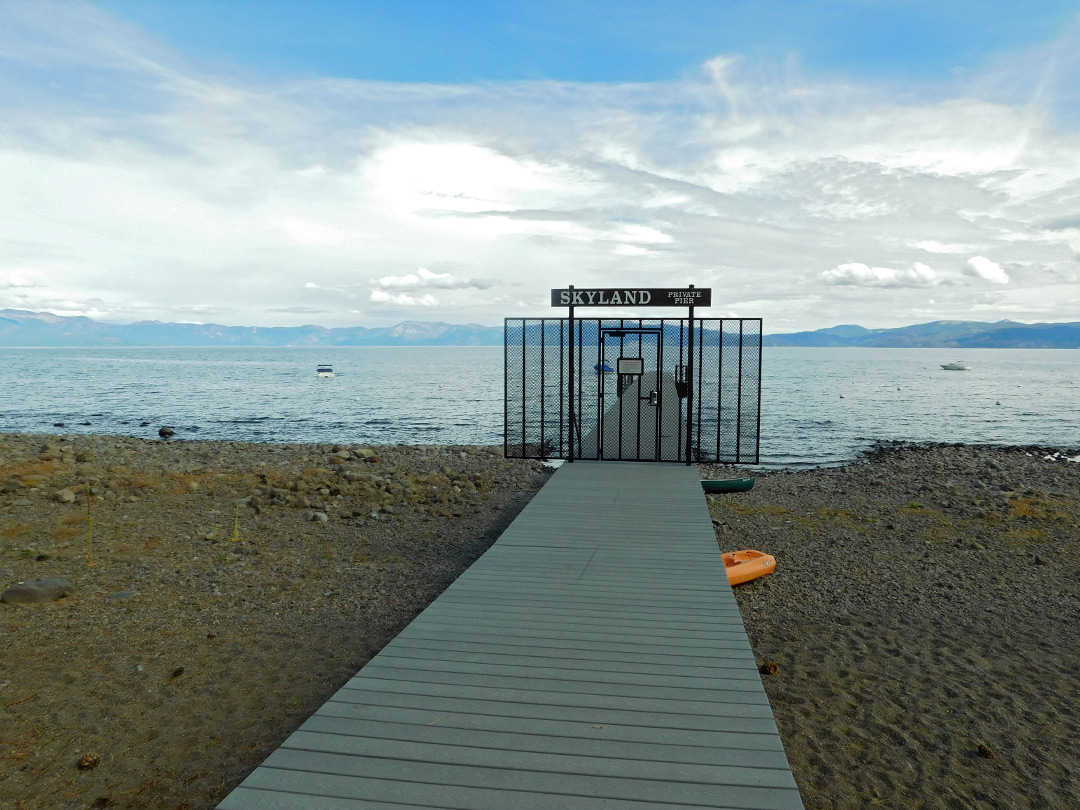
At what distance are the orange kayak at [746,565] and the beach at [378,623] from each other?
0.17 metres

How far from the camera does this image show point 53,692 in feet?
18.2

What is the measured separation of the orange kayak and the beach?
0.17 meters

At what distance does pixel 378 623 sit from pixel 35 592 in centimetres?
373

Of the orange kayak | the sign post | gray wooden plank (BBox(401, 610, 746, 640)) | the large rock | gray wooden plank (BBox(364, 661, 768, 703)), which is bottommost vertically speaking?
the orange kayak

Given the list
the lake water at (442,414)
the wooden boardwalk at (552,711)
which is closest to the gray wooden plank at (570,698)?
the wooden boardwalk at (552,711)

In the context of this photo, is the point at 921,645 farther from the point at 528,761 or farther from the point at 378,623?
the point at 378,623

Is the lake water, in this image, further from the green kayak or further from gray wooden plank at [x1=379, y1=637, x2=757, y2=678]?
gray wooden plank at [x1=379, y1=637, x2=757, y2=678]

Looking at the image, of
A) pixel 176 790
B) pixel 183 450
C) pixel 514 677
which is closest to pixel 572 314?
pixel 514 677

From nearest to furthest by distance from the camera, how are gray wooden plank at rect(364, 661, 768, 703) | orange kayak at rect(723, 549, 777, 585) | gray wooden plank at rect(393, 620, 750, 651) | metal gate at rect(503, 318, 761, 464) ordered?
1. gray wooden plank at rect(364, 661, 768, 703)
2. gray wooden plank at rect(393, 620, 750, 651)
3. orange kayak at rect(723, 549, 777, 585)
4. metal gate at rect(503, 318, 761, 464)

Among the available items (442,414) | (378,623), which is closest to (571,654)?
(378,623)

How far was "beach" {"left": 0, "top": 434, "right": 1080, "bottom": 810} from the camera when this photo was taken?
473 centimetres

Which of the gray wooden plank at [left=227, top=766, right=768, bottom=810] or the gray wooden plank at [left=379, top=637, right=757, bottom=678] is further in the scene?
the gray wooden plank at [left=379, top=637, right=757, bottom=678]

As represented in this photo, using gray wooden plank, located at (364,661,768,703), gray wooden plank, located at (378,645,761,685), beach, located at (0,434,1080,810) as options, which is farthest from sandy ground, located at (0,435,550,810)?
gray wooden plank, located at (364,661,768,703)

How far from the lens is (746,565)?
9305 mm
